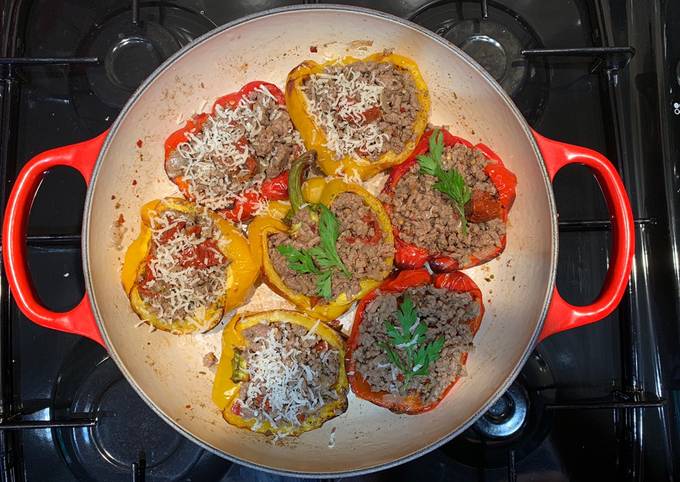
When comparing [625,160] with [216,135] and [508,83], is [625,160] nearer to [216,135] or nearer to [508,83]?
[508,83]

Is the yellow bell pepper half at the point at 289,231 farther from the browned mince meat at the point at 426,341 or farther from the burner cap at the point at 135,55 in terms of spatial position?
the burner cap at the point at 135,55

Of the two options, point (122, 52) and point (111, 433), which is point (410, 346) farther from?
point (122, 52)

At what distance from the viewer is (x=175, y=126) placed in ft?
6.65

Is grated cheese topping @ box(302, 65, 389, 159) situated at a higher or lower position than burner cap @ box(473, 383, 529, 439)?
higher

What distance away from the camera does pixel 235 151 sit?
188 centimetres

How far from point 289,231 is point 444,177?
57cm

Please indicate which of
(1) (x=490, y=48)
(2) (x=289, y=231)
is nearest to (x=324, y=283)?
(2) (x=289, y=231)

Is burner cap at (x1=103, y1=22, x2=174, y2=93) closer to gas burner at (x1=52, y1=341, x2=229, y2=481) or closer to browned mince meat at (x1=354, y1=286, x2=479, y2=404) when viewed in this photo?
gas burner at (x1=52, y1=341, x2=229, y2=481)

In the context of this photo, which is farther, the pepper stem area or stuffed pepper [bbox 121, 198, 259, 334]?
the pepper stem area

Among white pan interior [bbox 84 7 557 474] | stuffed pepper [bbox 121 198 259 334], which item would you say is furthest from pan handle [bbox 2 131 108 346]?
stuffed pepper [bbox 121 198 259 334]

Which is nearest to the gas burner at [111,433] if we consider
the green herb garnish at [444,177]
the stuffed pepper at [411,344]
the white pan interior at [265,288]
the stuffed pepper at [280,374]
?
the white pan interior at [265,288]

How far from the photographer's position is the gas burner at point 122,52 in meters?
2.02

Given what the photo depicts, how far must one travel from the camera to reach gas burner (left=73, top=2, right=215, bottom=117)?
2.02 meters

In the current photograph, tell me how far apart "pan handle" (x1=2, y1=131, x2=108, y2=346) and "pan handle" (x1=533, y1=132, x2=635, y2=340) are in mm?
1439
